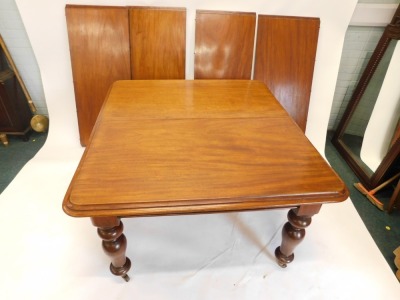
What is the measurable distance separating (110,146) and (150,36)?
0.98 metres

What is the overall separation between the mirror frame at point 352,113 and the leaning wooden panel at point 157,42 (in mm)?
1263

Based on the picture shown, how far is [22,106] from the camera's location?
203 cm

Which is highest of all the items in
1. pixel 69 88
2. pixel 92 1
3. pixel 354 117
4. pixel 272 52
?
pixel 92 1

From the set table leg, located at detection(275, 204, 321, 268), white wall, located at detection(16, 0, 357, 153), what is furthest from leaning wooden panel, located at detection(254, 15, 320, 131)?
table leg, located at detection(275, 204, 321, 268)

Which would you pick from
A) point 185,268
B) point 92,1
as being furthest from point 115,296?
point 92,1

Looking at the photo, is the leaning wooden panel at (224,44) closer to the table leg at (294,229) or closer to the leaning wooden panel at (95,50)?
the leaning wooden panel at (95,50)

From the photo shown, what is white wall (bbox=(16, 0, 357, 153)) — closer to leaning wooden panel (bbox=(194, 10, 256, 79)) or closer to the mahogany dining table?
leaning wooden panel (bbox=(194, 10, 256, 79))

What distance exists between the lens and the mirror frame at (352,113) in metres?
1.65

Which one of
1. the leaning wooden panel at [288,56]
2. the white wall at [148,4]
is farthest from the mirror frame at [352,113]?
the leaning wooden panel at [288,56]

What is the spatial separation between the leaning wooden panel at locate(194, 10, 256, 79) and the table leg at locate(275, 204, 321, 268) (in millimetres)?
1071

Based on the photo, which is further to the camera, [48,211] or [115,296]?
[48,211]

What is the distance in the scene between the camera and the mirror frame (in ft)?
5.42

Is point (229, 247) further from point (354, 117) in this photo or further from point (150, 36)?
point (354, 117)

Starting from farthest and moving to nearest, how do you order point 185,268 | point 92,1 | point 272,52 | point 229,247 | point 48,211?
point 272,52 → point 92,1 → point 48,211 → point 229,247 → point 185,268
